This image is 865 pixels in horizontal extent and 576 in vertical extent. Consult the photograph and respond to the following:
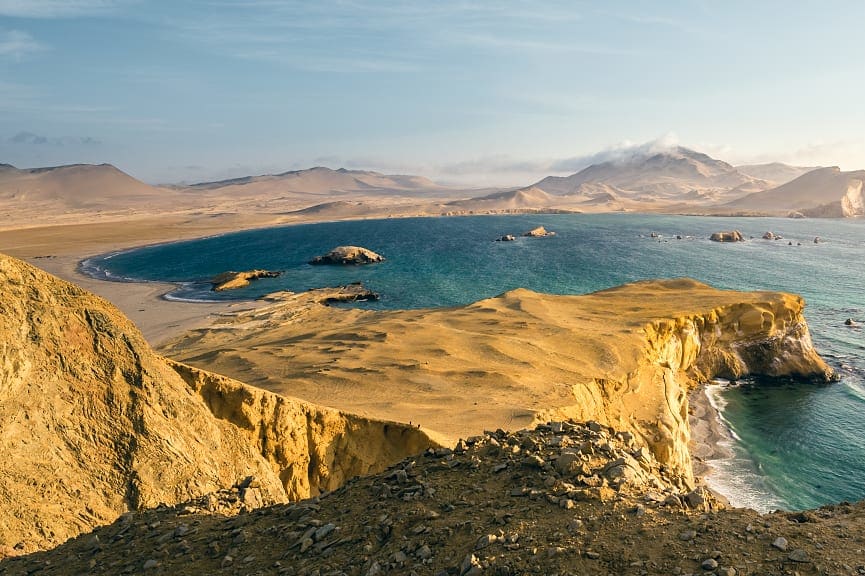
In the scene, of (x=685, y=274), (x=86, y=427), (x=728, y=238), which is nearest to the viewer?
(x=86, y=427)

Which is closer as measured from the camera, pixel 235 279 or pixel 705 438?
pixel 705 438

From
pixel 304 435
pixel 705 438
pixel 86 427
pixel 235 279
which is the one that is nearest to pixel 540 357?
pixel 705 438

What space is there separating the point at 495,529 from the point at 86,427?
8.57 metres

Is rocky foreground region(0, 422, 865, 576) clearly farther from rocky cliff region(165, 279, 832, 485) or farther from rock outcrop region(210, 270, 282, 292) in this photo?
rock outcrop region(210, 270, 282, 292)

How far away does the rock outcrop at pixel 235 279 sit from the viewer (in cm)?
7062

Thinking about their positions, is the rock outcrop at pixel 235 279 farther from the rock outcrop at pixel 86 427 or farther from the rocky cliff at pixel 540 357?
the rock outcrop at pixel 86 427

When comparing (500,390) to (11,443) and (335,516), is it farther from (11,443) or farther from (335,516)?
(11,443)

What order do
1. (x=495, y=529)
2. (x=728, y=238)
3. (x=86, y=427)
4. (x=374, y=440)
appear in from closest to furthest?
(x=495, y=529), (x=86, y=427), (x=374, y=440), (x=728, y=238)

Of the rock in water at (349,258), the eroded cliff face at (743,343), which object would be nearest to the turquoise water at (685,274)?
the eroded cliff face at (743,343)

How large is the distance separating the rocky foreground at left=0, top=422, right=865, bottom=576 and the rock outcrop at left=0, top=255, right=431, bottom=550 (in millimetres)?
1133

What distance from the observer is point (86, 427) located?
1079 centimetres

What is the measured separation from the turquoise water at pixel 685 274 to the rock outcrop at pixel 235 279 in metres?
1.69

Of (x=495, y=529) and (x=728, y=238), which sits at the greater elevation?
(x=728, y=238)

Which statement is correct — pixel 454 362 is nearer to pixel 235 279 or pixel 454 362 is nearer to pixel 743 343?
pixel 743 343
